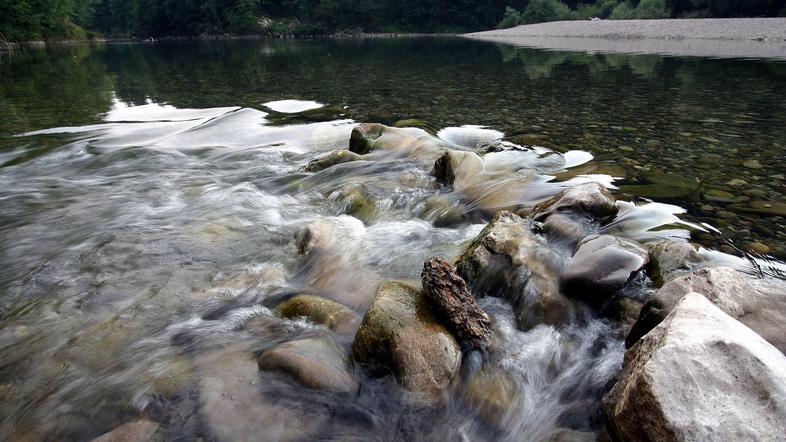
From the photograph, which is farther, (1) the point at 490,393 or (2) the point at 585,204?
(2) the point at 585,204

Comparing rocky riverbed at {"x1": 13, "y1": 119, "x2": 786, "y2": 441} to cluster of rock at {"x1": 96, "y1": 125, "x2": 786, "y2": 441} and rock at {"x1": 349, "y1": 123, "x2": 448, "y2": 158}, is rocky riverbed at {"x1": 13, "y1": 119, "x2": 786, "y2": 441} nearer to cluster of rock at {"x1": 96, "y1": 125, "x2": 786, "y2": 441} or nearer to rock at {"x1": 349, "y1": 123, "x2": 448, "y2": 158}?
cluster of rock at {"x1": 96, "y1": 125, "x2": 786, "y2": 441}

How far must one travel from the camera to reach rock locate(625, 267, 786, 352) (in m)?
2.79

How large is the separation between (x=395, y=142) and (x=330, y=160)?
1.35 m

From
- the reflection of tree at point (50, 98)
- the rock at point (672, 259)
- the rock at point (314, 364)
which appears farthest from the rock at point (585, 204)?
the reflection of tree at point (50, 98)

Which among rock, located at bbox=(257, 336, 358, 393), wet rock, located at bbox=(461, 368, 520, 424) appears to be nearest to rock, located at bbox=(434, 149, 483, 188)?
wet rock, located at bbox=(461, 368, 520, 424)

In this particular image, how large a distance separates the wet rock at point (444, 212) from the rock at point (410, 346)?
7.64ft

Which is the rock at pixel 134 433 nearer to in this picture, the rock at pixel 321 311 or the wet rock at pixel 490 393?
the rock at pixel 321 311

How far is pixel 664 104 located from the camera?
11328 millimetres

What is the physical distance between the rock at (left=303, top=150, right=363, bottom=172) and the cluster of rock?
2.69 meters

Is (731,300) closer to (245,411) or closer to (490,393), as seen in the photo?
(490,393)

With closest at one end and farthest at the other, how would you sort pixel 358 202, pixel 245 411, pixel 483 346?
pixel 245 411 → pixel 483 346 → pixel 358 202

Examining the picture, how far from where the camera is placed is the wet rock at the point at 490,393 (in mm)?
2904

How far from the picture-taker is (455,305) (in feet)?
10.8

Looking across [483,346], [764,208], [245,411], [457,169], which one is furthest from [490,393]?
[764,208]
